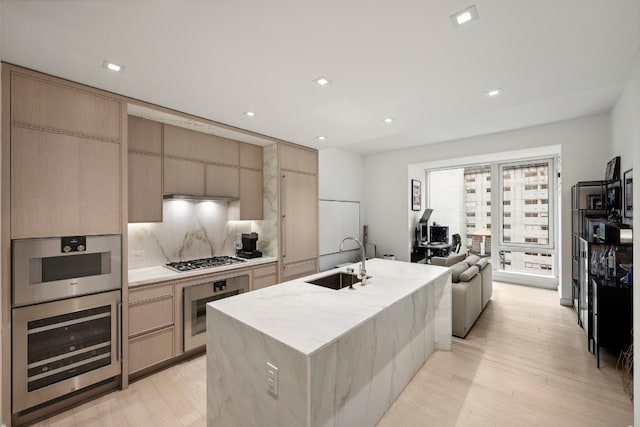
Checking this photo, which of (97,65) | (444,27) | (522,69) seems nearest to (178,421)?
(97,65)

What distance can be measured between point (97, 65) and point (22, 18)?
0.44 metres

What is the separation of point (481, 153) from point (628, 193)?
2.35 m

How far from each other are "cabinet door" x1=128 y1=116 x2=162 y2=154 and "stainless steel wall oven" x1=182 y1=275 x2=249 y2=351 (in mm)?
1450

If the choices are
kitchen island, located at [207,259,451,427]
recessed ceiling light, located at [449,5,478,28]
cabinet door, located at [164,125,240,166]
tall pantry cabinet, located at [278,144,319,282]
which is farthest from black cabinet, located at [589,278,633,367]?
cabinet door, located at [164,125,240,166]

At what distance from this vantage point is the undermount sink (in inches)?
97.4

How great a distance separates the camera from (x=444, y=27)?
155 centimetres

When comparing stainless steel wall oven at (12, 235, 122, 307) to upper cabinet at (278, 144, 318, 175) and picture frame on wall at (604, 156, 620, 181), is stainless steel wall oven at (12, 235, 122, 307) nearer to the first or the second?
upper cabinet at (278, 144, 318, 175)

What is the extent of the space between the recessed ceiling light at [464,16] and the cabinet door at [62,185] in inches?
103

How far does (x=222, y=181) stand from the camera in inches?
135

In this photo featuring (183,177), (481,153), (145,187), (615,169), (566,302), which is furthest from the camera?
(481,153)

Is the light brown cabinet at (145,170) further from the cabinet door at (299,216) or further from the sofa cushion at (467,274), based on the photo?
the sofa cushion at (467,274)

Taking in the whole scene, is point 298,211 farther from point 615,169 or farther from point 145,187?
point 615,169

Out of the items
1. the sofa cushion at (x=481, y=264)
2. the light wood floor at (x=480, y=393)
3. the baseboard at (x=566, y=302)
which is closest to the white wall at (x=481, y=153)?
the baseboard at (x=566, y=302)

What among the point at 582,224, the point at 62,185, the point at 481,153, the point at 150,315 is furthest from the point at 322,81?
the point at 582,224
